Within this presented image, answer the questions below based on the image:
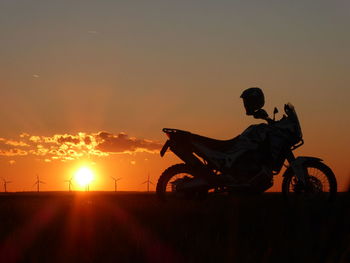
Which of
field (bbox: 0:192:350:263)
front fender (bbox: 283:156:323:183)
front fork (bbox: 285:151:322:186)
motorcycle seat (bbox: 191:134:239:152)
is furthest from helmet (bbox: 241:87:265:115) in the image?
field (bbox: 0:192:350:263)

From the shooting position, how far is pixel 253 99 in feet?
42.1

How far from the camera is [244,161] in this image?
1261 centimetres

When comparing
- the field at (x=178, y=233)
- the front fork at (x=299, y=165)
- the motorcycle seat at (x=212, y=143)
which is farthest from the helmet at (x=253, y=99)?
the field at (x=178, y=233)

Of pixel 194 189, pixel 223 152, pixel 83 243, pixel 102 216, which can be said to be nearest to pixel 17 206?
pixel 102 216

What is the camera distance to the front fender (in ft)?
40.5

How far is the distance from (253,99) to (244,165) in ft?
4.99

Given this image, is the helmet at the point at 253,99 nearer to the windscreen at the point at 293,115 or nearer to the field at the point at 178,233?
the windscreen at the point at 293,115

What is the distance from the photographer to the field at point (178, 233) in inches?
223

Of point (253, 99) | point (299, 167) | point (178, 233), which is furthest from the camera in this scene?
point (253, 99)

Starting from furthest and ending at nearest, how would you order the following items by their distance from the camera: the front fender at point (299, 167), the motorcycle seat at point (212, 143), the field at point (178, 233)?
the motorcycle seat at point (212, 143), the front fender at point (299, 167), the field at point (178, 233)

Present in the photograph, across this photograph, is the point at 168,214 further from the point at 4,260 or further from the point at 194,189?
the point at 4,260

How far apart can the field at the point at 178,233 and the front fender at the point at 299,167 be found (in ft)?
2.26

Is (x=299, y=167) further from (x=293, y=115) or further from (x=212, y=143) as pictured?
(x=212, y=143)

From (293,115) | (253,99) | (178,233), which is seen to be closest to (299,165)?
(293,115)
